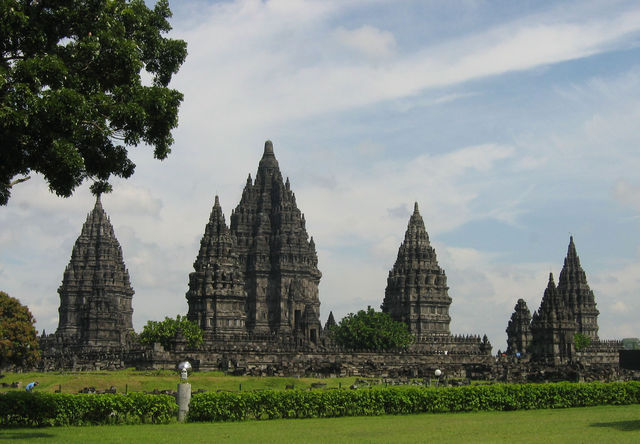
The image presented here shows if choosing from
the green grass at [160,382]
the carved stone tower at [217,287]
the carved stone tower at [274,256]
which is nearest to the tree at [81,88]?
the green grass at [160,382]

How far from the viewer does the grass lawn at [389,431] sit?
33.1 metres

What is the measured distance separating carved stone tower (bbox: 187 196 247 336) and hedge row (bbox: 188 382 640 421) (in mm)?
72304

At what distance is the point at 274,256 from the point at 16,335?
4922 centimetres

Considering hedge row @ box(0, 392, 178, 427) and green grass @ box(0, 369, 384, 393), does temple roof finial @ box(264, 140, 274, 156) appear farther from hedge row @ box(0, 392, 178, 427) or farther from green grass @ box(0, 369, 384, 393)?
hedge row @ box(0, 392, 178, 427)

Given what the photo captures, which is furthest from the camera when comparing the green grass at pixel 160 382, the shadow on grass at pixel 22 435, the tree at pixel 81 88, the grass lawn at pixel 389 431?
the green grass at pixel 160 382

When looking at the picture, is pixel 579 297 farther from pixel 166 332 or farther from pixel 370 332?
pixel 166 332

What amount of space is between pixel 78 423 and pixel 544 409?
77.6 feet

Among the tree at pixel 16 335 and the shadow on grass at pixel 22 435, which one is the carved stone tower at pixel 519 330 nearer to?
the tree at pixel 16 335

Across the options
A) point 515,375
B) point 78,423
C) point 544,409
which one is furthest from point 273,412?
point 515,375

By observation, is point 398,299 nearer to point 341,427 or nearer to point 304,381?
point 304,381

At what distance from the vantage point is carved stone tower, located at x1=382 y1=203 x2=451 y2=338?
139075 millimetres

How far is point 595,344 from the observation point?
15200 centimetres

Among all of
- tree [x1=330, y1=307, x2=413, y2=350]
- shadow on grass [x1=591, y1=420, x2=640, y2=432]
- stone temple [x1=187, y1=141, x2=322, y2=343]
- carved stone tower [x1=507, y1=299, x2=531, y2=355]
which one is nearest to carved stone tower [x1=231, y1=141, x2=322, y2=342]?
stone temple [x1=187, y1=141, x2=322, y2=343]

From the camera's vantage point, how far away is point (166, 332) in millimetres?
101188
